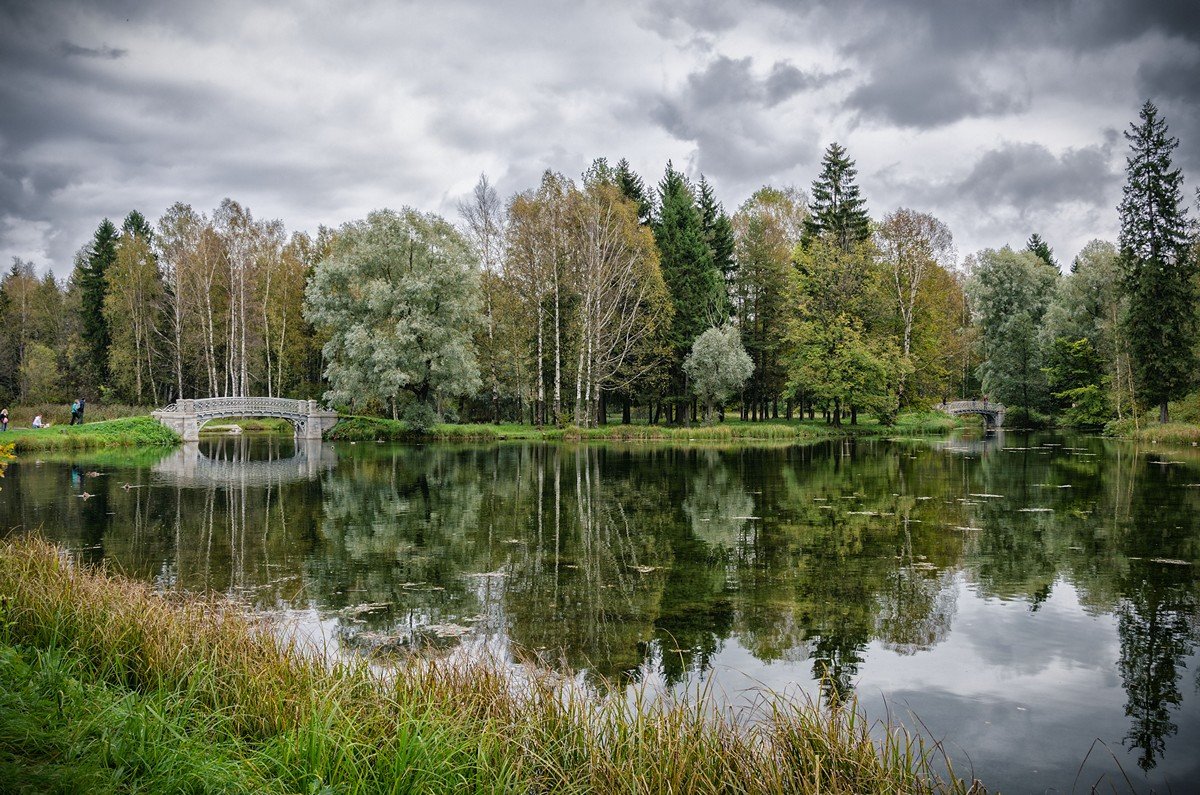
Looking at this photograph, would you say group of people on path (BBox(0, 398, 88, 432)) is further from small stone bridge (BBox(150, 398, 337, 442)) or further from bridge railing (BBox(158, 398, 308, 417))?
bridge railing (BBox(158, 398, 308, 417))

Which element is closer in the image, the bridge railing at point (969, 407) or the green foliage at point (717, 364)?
the green foliage at point (717, 364)

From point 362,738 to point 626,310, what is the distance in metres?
45.9

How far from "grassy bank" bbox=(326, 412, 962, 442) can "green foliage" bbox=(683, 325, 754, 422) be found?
262 cm

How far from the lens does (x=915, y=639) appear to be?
362 inches

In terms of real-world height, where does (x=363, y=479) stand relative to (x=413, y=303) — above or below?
below

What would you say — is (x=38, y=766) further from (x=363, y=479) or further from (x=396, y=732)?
(x=363, y=479)

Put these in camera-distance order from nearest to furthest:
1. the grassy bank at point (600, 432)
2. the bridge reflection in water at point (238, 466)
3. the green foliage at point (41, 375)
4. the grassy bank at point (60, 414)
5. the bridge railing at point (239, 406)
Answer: the bridge reflection in water at point (238, 466) < the bridge railing at point (239, 406) < the grassy bank at point (600, 432) < the grassy bank at point (60, 414) < the green foliage at point (41, 375)

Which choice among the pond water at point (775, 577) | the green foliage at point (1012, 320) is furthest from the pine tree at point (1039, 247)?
the pond water at point (775, 577)

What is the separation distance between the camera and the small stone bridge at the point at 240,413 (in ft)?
149

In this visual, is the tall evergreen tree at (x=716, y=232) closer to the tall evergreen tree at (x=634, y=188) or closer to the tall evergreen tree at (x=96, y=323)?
the tall evergreen tree at (x=634, y=188)

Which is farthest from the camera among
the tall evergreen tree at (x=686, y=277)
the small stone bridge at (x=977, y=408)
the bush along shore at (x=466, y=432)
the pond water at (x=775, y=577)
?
the small stone bridge at (x=977, y=408)

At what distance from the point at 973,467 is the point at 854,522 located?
1568 cm

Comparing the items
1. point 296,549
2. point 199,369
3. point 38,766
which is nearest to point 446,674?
point 38,766

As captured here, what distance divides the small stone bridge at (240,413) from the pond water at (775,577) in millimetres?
19375
